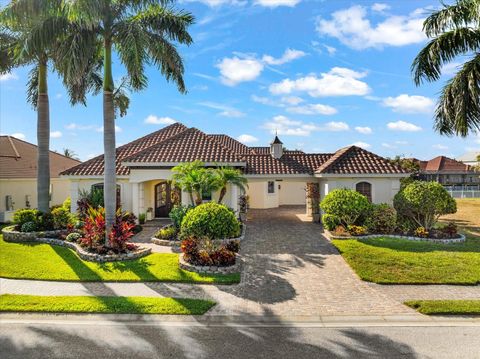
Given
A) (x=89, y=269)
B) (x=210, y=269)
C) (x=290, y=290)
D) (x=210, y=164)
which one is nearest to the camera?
(x=290, y=290)

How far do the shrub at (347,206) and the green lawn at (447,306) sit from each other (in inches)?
318

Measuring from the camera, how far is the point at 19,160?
28719mm

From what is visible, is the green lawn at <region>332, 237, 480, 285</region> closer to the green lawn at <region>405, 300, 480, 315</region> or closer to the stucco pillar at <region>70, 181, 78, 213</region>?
the green lawn at <region>405, 300, 480, 315</region>

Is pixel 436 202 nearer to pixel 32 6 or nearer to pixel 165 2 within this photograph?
pixel 165 2

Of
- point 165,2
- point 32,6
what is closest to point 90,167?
point 32,6

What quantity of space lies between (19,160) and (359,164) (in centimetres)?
2849

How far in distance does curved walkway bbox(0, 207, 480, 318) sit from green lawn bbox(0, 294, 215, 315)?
54 cm

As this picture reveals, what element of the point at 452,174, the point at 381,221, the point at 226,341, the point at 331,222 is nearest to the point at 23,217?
the point at 226,341

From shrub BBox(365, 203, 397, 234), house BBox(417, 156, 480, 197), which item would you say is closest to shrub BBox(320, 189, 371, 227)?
shrub BBox(365, 203, 397, 234)

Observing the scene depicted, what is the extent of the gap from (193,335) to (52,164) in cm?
3140

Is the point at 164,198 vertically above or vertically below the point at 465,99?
below

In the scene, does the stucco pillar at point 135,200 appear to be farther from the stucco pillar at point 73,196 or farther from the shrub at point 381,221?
the shrub at point 381,221

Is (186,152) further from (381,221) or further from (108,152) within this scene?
(381,221)

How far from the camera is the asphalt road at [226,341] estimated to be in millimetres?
6680
